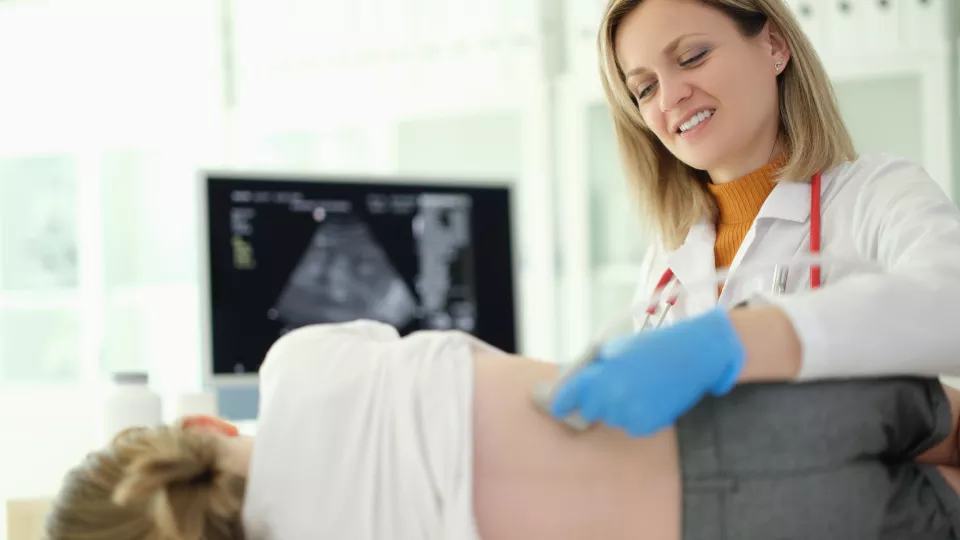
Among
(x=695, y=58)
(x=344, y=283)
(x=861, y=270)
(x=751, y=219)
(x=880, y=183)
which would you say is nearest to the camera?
(x=861, y=270)

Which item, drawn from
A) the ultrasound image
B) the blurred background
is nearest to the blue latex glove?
the ultrasound image

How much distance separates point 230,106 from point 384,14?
789 mm

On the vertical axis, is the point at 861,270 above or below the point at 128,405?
above

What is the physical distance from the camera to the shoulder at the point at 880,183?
1267 mm

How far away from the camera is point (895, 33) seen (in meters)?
2.90

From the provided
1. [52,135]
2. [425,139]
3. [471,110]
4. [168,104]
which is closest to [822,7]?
[471,110]

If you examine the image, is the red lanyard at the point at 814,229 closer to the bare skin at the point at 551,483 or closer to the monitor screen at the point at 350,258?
the bare skin at the point at 551,483

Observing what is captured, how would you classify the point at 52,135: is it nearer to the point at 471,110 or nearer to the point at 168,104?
the point at 168,104

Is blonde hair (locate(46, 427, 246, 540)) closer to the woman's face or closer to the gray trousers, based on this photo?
the gray trousers

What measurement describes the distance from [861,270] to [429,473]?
63 cm

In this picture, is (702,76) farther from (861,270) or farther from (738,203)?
(861,270)

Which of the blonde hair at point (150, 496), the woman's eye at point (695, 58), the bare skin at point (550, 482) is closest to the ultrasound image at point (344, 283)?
the woman's eye at point (695, 58)

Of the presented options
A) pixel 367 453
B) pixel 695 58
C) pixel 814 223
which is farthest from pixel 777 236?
pixel 367 453

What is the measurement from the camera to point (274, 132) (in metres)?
3.92
